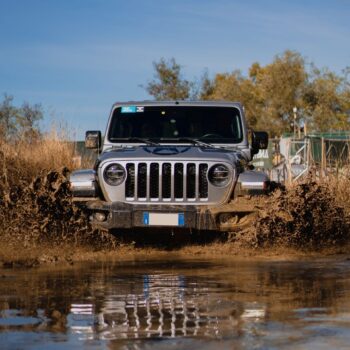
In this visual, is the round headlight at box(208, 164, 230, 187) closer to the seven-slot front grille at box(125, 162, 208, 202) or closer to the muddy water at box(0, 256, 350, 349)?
the seven-slot front grille at box(125, 162, 208, 202)

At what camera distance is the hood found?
364 inches

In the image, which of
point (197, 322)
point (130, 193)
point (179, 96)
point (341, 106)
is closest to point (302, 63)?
point (341, 106)

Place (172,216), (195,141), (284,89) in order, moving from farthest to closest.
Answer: (284,89), (195,141), (172,216)

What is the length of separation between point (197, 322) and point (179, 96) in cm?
4468

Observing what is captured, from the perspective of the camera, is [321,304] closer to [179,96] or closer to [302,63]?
[179,96]

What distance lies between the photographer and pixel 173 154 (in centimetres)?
930

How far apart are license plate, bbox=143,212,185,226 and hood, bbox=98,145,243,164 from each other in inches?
24.7

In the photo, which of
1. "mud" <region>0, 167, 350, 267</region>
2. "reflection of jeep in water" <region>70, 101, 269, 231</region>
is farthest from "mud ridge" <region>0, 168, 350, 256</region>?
"reflection of jeep in water" <region>70, 101, 269, 231</region>

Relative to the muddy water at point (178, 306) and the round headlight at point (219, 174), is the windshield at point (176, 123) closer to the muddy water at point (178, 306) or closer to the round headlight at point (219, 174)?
the round headlight at point (219, 174)

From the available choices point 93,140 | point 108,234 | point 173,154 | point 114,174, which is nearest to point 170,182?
point 173,154

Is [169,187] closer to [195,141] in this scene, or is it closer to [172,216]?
[172,216]

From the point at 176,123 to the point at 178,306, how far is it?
16.8 feet

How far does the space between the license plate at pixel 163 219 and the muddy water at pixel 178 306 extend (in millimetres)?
615

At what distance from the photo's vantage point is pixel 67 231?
9.46 meters
